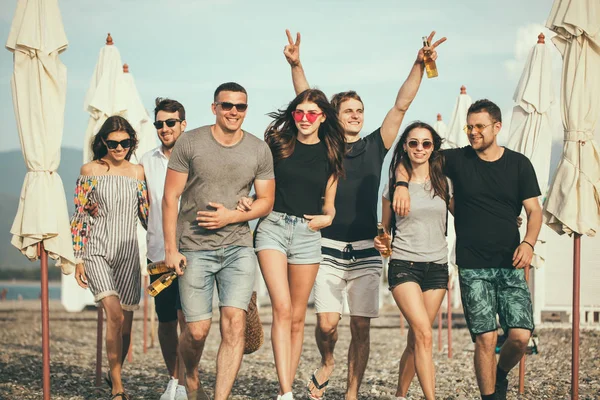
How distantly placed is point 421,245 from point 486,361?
100 cm

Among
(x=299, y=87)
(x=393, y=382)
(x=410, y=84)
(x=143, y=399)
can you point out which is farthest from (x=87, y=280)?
(x=393, y=382)

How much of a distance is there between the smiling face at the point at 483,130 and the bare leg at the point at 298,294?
1.55m

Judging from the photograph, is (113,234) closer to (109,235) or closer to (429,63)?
(109,235)

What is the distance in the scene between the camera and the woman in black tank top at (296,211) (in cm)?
627

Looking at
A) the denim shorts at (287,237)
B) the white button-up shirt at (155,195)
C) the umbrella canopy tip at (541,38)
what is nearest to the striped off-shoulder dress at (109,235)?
the white button-up shirt at (155,195)

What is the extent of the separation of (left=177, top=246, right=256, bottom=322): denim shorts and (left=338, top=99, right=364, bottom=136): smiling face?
5.28 ft

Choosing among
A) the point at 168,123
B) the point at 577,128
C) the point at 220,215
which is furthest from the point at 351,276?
the point at 577,128

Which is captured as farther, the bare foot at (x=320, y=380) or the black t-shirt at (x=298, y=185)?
the bare foot at (x=320, y=380)

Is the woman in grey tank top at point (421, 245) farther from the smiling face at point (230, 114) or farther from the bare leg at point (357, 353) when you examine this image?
the smiling face at point (230, 114)

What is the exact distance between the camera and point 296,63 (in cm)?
746

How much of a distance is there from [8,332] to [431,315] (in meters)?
13.0

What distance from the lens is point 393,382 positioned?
9898 mm

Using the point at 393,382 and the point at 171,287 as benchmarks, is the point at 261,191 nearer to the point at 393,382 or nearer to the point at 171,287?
the point at 171,287

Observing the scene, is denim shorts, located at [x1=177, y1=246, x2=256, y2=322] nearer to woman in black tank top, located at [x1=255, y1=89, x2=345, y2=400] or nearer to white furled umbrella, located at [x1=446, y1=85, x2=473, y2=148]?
woman in black tank top, located at [x1=255, y1=89, x2=345, y2=400]
